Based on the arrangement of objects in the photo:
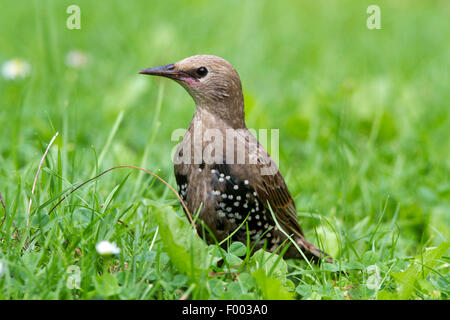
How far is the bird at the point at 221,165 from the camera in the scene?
3.14m

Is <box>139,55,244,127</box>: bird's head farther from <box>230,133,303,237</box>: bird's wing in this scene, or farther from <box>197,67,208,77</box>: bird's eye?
<box>230,133,303,237</box>: bird's wing

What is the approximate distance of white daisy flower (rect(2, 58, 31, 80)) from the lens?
573 centimetres

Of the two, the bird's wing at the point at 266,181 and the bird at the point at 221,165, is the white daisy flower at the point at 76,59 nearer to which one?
the bird at the point at 221,165

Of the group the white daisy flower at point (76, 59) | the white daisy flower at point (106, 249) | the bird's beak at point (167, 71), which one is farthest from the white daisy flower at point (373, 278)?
the white daisy flower at point (76, 59)

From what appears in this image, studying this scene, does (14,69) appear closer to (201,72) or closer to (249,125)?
(249,125)

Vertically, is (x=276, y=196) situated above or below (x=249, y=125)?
below

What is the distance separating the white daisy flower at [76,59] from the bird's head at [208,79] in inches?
122

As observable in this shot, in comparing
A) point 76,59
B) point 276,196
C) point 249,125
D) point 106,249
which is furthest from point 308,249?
point 76,59

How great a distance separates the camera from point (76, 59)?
20.3 ft

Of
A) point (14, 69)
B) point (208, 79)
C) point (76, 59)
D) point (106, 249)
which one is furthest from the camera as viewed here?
point (76, 59)

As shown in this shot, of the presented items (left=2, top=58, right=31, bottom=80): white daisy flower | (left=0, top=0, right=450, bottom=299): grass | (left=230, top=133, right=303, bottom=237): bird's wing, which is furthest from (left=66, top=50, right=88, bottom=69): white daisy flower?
(left=230, top=133, right=303, bottom=237): bird's wing

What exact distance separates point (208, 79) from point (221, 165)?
521mm
